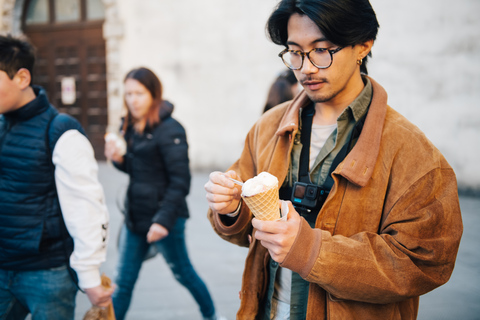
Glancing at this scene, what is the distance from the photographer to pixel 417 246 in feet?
4.25

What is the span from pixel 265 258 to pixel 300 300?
21cm

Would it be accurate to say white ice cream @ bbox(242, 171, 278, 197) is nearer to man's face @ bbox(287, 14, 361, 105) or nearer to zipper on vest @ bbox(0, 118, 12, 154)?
man's face @ bbox(287, 14, 361, 105)

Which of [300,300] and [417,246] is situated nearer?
[417,246]

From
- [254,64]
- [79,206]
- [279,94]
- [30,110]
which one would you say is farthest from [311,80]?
[254,64]

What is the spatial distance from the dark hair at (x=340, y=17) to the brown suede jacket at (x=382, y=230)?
0.25 metres

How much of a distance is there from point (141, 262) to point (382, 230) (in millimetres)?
2096

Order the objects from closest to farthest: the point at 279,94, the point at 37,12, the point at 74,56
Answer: the point at 279,94 < the point at 74,56 < the point at 37,12

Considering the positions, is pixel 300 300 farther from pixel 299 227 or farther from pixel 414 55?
pixel 414 55

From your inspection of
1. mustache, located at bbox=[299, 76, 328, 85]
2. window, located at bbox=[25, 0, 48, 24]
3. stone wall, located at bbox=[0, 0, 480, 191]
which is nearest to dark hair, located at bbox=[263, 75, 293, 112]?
mustache, located at bbox=[299, 76, 328, 85]

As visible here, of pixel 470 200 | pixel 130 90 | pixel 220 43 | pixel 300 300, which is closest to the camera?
pixel 300 300

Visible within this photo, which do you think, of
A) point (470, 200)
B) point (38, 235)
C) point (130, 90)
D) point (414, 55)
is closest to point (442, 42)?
point (414, 55)

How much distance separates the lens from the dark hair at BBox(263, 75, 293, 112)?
3.75 metres

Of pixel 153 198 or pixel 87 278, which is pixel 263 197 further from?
pixel 153 198

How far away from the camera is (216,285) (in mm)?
4027
